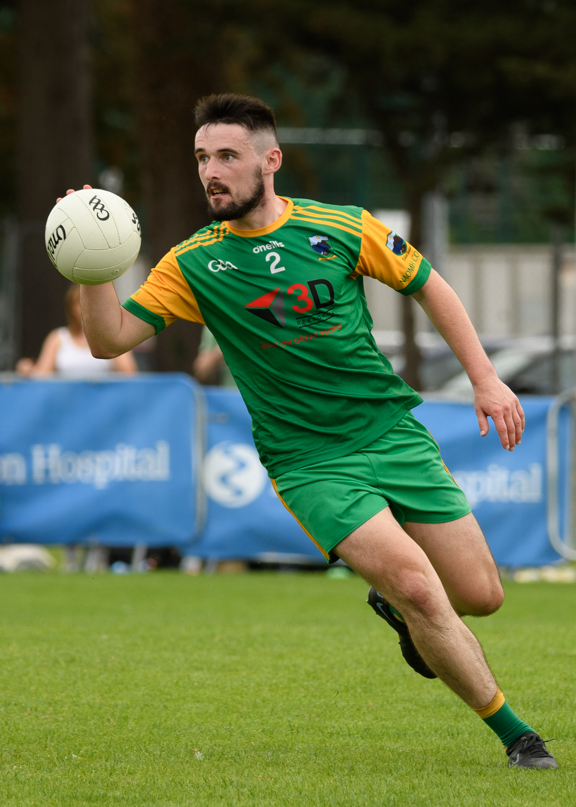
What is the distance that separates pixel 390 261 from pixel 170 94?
43.4 ft

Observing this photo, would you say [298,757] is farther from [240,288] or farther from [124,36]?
[124,36]

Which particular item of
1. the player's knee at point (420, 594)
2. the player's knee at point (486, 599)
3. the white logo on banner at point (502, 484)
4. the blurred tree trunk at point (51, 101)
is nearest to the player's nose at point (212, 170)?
the player's knee at point (420, 594)

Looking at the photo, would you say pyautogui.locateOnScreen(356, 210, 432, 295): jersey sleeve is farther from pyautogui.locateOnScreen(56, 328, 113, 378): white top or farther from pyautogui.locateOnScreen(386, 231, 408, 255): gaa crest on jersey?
pyautogui.locateOnScreen(56, 328, 113, 378): white top

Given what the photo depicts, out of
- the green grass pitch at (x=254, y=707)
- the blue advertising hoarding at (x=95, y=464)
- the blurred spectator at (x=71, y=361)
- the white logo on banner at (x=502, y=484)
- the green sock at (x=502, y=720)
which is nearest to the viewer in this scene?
the green grass pitch at (x=254, y=707)

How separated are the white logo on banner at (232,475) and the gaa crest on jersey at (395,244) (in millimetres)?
5103

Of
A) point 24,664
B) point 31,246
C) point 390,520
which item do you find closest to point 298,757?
point 390,520

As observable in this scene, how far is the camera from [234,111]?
451 centimetres

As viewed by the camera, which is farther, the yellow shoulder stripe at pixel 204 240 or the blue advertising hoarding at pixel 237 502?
the blue advertising hoarding at pixel 237 502

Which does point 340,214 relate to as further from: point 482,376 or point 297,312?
point 482,376

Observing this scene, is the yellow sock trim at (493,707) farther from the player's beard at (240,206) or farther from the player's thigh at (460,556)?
the player's beard at (240,206)

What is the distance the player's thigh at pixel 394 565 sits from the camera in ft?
13.6

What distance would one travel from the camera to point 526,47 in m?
16.8

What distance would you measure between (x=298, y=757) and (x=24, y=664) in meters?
2.19

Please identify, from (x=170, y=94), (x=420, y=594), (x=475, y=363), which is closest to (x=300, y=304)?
(x=475, y=363)
